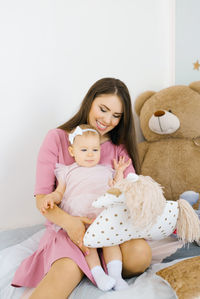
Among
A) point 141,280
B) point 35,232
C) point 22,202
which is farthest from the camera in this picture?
point 22,202

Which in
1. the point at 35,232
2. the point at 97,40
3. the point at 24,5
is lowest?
the point at 35,232

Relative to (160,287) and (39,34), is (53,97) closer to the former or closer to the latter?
(39,34)

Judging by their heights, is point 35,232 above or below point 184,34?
below

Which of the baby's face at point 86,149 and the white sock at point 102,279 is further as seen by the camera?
the baby's face at point 86,149

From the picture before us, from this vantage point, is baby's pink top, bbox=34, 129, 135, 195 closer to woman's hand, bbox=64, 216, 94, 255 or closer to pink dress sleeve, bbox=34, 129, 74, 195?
pink dress sleeve, bbox=34, 129, 74, 195

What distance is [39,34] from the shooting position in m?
1.46

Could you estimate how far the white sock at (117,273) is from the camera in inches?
34.0

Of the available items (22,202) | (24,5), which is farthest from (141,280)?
(24,5)

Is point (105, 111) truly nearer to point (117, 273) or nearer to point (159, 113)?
point (159, 113)

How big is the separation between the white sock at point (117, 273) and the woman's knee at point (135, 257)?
0.04 m

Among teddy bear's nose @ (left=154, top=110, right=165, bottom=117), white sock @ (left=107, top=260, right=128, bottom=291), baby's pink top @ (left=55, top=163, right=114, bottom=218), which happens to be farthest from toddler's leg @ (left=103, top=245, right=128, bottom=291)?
teddy bear's nose @ (left=154, top=110, right=165, bottom=117)

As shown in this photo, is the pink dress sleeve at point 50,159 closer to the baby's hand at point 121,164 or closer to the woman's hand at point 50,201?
the woman's hand at point 50,201

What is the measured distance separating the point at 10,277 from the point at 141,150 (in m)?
0.97

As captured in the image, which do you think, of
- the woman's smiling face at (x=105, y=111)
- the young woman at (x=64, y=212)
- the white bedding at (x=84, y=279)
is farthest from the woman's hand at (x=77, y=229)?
the woman's smiling face at (x=105, y=111)
